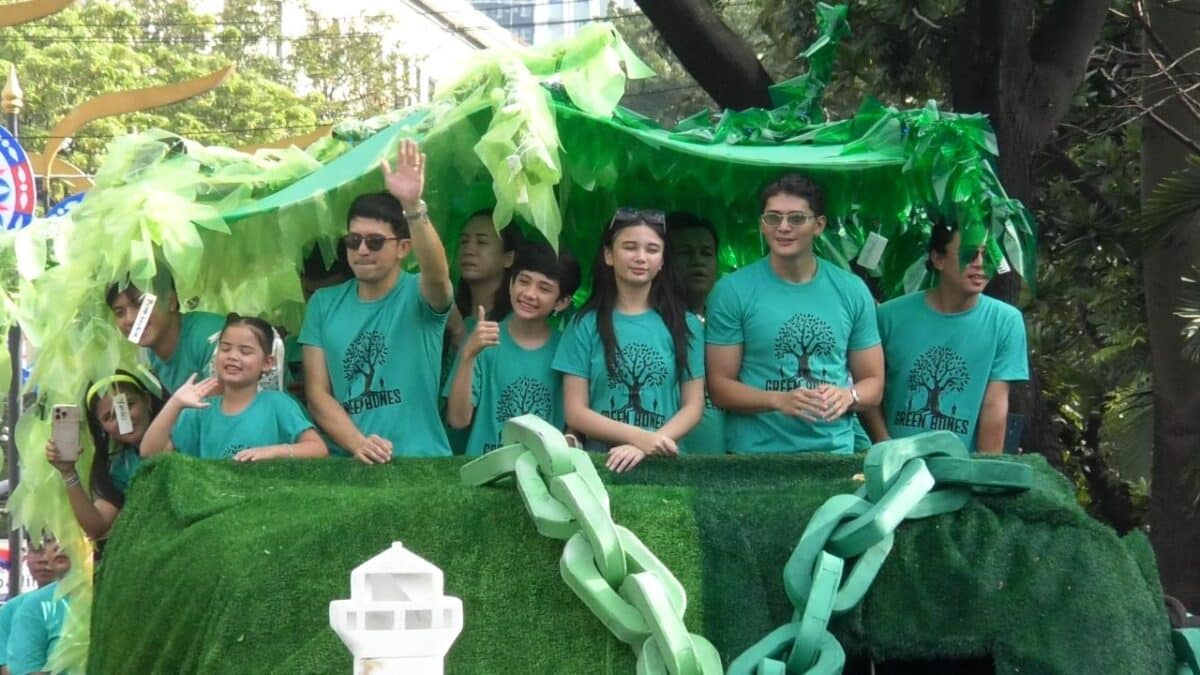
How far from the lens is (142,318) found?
5.35 m

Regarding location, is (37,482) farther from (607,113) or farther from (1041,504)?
(1041,504)

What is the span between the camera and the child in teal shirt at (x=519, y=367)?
5.28 meters

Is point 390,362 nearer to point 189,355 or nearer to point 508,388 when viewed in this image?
point 508,388

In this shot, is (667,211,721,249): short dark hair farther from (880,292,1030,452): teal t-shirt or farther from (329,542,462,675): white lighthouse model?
(329,542,462,675): white lighthouse model

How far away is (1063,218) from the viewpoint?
10.3 meters

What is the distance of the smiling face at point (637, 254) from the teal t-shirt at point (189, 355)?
154 cm

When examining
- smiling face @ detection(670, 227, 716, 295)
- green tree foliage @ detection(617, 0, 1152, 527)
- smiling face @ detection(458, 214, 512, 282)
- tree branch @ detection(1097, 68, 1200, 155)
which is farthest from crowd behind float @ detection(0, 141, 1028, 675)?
green tree foliage @ detection(617, 0, 1152, 527)

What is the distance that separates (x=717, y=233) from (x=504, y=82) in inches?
71.5

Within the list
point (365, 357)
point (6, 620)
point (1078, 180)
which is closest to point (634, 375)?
point (365, 357)

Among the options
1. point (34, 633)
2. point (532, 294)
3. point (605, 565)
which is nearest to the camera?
point (605, 565)

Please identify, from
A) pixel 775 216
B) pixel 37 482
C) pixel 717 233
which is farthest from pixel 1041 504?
pixel 37 482

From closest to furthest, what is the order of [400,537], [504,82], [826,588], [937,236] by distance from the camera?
[826,588]
[400,537]
[504,82]
[937,236]

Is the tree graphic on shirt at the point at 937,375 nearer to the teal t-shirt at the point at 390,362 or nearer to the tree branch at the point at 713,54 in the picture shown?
the teal t-shirt at the point at 390,362

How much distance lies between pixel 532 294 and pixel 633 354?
1.40 ft
